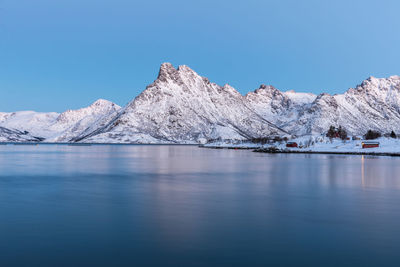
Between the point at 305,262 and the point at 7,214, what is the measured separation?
19.0m

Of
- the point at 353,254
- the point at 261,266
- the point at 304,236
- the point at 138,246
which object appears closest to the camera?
the point at 261,266

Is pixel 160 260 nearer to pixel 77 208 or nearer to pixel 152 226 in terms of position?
pixel 152 226

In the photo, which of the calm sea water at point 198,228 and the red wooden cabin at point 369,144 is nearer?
the calm sea water at point 198,228

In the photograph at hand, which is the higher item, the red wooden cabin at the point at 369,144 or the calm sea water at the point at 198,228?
the red wooden cabin at the point at 369,144

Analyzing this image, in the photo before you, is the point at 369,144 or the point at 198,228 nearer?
the point at 198,228

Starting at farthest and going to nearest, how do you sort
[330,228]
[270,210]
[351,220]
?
[270,210] → [351,220] → [330,228]

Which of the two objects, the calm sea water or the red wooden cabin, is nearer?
the calm sea water

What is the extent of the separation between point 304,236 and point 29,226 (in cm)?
1469

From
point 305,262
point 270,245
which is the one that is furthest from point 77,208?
point 305,262

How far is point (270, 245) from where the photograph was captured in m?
18.4

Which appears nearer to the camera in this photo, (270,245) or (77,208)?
(270,245)

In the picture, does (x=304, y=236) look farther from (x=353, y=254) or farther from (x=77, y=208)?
(x=77, y=208)

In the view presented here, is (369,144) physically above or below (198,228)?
above

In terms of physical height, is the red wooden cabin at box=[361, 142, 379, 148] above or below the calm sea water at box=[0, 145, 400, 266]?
above
